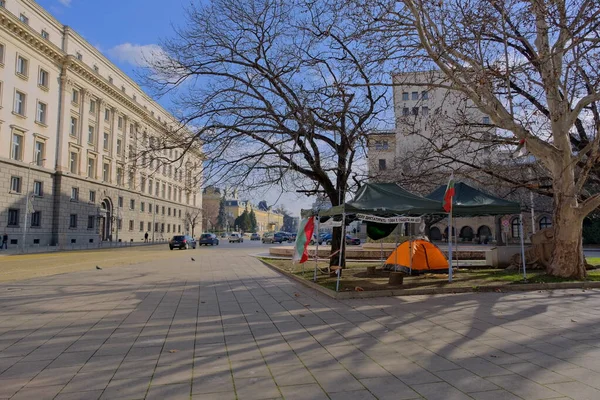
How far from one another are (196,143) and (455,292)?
874cm

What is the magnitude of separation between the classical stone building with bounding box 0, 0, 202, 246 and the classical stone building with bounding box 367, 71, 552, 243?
16.1m

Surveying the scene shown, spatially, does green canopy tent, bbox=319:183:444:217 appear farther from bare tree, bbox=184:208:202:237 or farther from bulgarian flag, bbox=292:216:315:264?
bare tree, bbox=184:208:202:237

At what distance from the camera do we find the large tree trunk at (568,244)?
491 inches

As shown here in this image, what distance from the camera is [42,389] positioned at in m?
4.13

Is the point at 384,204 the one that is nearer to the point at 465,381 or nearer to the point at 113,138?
the point at 465,381

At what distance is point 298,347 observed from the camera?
18.5 feet

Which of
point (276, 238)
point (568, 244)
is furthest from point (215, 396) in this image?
point (276, 238)

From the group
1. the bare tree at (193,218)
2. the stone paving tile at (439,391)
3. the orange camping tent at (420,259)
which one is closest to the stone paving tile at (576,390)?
the stone paving tile at (439,391)

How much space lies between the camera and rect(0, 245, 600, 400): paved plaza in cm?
414

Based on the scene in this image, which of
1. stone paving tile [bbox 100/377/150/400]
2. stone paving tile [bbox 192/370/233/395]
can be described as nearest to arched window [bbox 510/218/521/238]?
stone paving tile [bbox 192/370/233/395]

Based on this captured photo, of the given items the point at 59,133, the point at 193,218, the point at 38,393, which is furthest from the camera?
the point at 193,218

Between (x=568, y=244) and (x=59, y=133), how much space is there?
47641 mm

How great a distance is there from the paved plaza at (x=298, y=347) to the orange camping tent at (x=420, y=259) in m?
3.69

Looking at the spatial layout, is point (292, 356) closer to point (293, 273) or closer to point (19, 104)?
point (293, 273)
